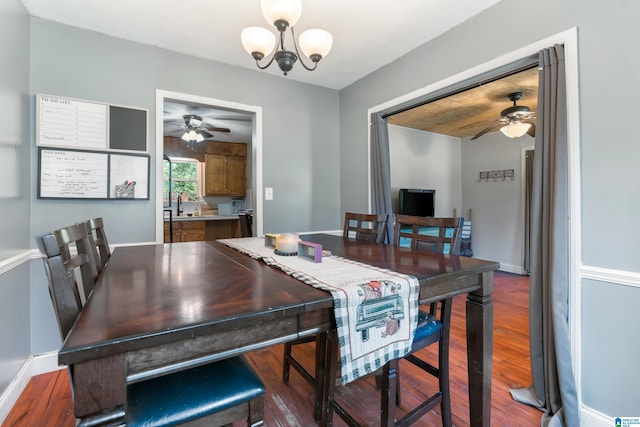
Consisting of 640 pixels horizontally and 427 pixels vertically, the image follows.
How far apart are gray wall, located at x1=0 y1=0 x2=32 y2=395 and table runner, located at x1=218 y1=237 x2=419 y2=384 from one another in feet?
5.76

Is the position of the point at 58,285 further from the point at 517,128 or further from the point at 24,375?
the point at 517,128

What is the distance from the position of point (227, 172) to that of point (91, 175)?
365 centimetres

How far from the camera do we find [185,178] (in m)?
5.89

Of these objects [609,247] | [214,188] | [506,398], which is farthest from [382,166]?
[214,188]

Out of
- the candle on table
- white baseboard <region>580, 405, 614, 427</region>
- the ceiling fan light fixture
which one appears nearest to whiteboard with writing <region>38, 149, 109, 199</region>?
the candle on table

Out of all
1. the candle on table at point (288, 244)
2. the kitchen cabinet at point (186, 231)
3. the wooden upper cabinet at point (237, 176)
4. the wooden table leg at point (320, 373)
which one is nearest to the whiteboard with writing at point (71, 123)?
the candle on table at point (288, 244)

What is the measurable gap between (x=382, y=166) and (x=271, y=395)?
212cm

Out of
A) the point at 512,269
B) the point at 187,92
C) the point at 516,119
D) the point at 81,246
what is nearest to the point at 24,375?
the point at 81,246

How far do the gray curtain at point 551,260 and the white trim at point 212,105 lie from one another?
7.32 feet

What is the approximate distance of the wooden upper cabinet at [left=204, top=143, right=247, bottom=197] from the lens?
5719mm

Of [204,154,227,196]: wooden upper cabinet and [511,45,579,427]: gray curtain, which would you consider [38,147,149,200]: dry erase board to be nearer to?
[511,45,579,427]: gray curtain

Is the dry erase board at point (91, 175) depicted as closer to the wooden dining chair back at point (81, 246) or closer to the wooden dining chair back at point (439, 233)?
the wooden dining chair back at point (81, 246)

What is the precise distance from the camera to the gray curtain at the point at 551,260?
1558mm

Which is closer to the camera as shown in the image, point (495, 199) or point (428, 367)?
point (428, 367)
